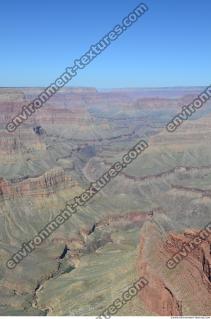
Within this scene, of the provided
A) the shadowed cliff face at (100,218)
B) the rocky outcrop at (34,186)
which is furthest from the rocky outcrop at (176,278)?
the rocky outcrop at (34,186)

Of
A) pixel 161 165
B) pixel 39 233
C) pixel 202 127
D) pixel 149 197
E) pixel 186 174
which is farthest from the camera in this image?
pixel 202 127

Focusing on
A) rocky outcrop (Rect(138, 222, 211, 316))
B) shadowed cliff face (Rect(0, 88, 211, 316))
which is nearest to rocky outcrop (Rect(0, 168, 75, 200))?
shadowed cliff face (Rect(0, 88, 211, 316))

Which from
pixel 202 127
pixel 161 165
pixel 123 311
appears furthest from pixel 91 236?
pixel 202 127

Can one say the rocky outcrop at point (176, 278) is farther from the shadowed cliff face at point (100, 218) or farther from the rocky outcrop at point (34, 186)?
the rocky outcrop at point (34, 186)

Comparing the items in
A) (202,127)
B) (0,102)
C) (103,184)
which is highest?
(0,102)

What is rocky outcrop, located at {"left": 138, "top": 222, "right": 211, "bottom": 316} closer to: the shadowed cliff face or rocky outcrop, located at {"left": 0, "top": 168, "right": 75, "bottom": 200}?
the shadowed cliff face

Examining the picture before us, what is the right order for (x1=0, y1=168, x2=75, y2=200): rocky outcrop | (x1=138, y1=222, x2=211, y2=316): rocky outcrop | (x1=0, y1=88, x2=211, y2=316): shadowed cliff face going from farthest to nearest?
(x1=0, y1=168, x2=75, y2=200): rocky outcrop
(x1=0, y1=88, x2=211, y2=316): shadowed cliff face
(x1=138, y1=222, x2=211, y2=316): rocky outcrop

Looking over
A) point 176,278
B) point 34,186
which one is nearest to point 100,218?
point 34,186

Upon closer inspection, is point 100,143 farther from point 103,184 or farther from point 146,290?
point 146,290

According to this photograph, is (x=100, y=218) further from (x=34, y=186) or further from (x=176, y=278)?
(x=176, y=278)
